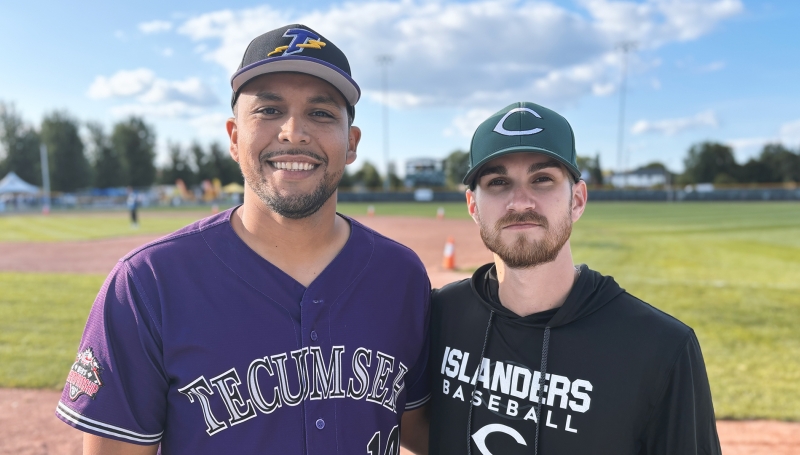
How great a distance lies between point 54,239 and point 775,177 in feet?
299

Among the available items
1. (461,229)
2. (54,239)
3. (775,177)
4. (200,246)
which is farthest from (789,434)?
(775,177)

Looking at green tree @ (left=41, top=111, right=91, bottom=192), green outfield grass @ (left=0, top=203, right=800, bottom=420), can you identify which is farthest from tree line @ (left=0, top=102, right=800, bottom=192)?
green outfield grass @ (left=0, top=203, right=800, bottom=420)

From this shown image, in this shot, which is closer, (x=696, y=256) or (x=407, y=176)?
(x=696, y=256)

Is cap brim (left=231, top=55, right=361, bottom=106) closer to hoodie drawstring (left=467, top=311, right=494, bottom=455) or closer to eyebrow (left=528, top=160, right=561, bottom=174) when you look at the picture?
eyebrow (left=528, top=160, right=561, bottom=174)

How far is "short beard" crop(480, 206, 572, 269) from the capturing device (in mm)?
2020

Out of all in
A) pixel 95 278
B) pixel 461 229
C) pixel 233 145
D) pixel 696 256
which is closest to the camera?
pixel 233 145

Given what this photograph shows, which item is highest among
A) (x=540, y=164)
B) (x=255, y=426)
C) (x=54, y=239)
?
(x=540, y=164)

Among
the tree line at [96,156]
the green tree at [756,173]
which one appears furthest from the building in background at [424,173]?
the green tree at [756,173]

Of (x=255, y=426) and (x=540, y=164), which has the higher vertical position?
(x=540, y=164)

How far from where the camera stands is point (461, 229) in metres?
21.8

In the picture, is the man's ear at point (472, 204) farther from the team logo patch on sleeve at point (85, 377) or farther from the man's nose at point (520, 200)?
the team logo patch on sleeve at point (85, 377)

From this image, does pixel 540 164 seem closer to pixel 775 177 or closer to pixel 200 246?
pixel 200 246

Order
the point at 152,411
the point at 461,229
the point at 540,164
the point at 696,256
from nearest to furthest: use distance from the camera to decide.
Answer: the point at 152,411, the point at 540,164, the point at 696,256, the point at 461,229

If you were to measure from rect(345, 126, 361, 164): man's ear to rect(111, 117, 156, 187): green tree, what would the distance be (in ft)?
250
